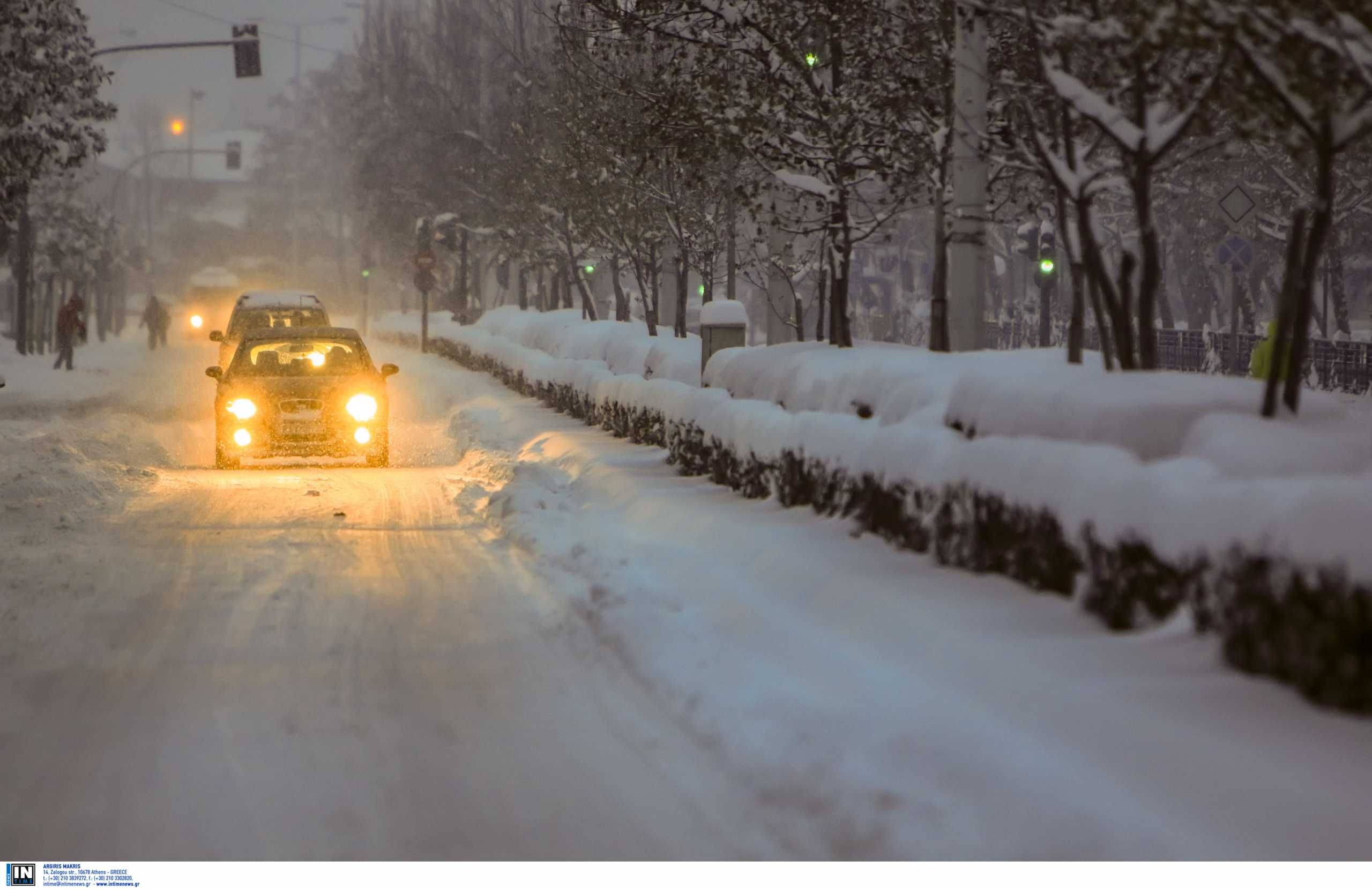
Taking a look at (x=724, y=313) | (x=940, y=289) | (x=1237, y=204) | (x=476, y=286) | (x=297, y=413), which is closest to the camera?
(x=940, y=289)

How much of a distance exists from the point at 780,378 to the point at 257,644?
5.84m

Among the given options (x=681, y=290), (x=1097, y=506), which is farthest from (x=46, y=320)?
(x=1097, y=506)

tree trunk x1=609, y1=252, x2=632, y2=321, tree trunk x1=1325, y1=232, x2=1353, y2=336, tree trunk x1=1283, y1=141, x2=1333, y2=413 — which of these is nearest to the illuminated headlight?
tree trunk x1=1283, y1=141, x2=1333, y2=413

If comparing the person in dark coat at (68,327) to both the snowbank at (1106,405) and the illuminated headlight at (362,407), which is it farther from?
the snowbank at (1106,405)

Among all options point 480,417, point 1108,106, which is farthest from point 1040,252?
point 1108,106

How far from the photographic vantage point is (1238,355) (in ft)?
120

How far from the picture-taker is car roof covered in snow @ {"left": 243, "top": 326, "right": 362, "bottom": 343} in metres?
17.2

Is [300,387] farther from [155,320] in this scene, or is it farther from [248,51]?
[155,320]

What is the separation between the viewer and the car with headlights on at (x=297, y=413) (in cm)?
1644

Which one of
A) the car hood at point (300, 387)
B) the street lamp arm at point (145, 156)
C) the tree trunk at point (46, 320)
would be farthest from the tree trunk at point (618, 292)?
the street lamp arm at point (145, 156)

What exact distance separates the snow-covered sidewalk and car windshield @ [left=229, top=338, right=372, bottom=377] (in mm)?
7137

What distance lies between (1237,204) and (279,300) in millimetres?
15845

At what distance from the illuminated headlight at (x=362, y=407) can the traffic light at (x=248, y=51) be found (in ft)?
53.3

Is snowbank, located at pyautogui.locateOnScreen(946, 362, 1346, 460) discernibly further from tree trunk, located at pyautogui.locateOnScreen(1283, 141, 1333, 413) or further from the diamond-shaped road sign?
the diamond-shaped road sign
